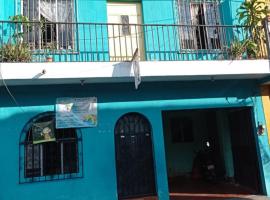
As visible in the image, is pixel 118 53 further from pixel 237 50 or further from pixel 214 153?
pixel 214 153

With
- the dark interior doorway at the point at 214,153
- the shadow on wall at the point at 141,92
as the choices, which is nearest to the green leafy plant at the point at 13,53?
the shadow on wall at the point at 141,92

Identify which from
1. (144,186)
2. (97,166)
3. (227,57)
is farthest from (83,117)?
(227,57)

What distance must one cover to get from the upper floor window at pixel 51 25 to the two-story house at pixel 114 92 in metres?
0.03

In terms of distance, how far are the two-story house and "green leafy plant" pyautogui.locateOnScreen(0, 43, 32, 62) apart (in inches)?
0.9

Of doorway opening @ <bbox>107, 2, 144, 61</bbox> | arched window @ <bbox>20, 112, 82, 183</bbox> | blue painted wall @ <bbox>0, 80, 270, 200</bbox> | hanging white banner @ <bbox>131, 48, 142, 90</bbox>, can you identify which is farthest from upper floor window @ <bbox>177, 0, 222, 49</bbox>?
arched window @ <bbox>20, 112, 82, 183</bbox>

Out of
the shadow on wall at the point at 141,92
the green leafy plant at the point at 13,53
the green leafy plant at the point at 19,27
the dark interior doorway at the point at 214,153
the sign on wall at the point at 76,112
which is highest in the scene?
the green leafy plant at the point at 19,27

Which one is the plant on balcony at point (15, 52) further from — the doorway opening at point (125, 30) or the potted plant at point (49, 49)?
the doorway opening at point (125, 30)

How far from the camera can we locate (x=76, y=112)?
7.89 metres

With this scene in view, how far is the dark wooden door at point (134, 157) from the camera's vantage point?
8.01 m

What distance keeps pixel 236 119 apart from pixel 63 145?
5359 millimetres

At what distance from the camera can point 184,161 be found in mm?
12383

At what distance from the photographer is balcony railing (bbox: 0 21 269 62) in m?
8.04

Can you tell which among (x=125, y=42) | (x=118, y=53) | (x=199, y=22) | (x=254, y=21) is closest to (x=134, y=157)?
(x=118, y=53)

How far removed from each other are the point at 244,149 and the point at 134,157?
3509 mm
